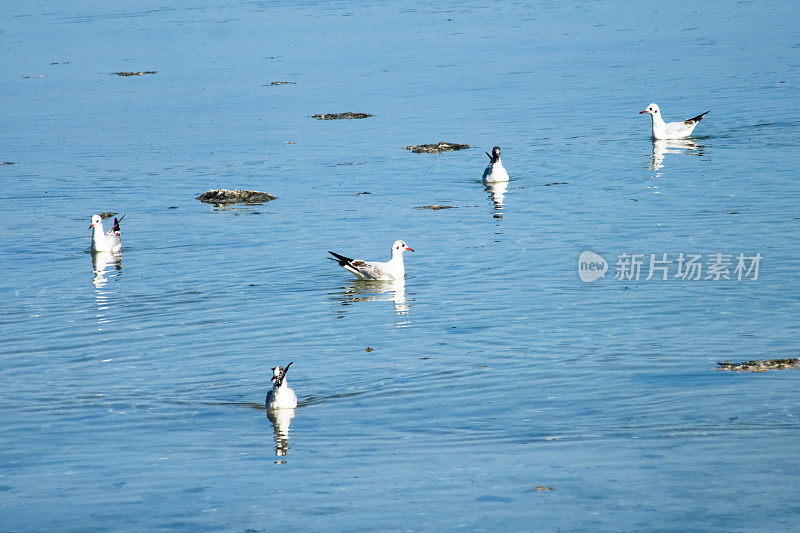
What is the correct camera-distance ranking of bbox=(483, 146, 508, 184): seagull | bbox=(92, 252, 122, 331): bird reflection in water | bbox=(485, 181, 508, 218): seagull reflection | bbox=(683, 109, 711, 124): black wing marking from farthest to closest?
1. bbox=(683, 109, 711, 124): black wing marking
2. bbox=(483, 146, 508, 184): seagull
3. bbox=(485, 181, 508, 218): seagull reflection
4. bbox=(92, 252, 122, 331): bird reflection in water

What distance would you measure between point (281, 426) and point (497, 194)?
14315 mm

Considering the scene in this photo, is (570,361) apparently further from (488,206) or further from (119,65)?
(119,65)

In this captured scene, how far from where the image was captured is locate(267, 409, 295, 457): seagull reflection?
1107 cm

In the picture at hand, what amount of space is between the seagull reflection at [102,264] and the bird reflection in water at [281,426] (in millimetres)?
8051

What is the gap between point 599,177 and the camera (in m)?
25.6

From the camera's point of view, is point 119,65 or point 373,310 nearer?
point 373,310

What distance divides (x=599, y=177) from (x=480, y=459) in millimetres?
16212

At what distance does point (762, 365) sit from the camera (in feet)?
41.3

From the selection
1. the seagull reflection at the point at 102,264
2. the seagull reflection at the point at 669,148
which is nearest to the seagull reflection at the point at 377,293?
the seagull reflection at the point at 102,264

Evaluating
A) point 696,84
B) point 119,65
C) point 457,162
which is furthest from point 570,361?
point 119,65

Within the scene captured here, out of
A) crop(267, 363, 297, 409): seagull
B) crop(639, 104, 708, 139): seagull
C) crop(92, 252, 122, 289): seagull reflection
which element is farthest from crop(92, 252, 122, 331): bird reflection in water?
crop(639, 104, 708, 139): seagull

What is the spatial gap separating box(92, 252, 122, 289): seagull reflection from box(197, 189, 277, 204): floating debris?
4621mm

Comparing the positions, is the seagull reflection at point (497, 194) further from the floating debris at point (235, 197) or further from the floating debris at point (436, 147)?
the floating debris at point (235, 197)

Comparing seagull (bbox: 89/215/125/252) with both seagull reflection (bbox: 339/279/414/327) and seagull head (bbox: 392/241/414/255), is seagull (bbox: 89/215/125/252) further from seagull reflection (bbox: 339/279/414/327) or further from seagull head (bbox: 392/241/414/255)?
seagull head (bbox: 392/241/414/255)
